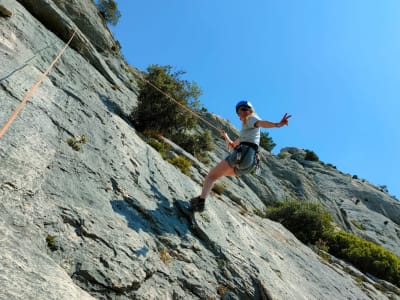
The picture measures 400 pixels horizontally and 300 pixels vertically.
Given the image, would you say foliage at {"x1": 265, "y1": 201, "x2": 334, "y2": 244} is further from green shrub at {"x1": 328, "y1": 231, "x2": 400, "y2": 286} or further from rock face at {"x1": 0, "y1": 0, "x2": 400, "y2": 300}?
rock face at {"x1": 0, "y1": 0, "x2": 400, "y2": 300}

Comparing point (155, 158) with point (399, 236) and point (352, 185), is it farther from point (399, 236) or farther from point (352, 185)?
point (352, 185)

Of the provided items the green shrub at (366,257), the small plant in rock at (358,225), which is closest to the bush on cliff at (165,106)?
the green shrub at (366,257)

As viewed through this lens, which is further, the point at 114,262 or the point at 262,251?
the point at 262,251

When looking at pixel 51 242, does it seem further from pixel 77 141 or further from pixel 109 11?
pixel 109 11

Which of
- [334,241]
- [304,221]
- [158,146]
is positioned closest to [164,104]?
[158,146]

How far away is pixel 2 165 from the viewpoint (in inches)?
222

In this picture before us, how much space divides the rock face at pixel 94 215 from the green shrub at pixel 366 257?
517 inches

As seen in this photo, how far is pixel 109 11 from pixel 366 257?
1587 inches

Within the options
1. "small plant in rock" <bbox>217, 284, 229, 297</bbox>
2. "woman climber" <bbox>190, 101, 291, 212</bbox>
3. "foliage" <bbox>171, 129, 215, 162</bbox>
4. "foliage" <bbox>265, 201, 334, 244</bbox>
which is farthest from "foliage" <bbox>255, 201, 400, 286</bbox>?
"small plant in rock" <bbox>217, 284, 229, 297</bbox>

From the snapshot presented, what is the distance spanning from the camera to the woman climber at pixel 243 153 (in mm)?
8883

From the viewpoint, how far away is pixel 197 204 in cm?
929

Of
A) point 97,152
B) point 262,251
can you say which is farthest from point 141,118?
point 262,251

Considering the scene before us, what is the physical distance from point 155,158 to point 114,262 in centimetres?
519

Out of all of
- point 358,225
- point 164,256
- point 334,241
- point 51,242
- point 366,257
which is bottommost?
point 51,242
